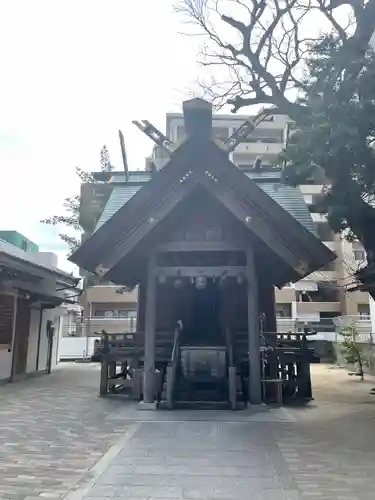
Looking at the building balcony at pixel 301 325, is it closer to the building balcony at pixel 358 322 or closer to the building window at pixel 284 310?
the building balcony at pixel 358 322

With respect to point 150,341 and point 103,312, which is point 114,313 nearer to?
point 103,312

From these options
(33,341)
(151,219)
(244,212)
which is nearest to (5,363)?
(33,341)

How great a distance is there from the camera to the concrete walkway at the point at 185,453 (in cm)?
405

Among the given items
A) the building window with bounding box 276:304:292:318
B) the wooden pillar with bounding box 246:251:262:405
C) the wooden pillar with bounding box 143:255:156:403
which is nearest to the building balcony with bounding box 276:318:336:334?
the building window with bounding box 276:304:292:318

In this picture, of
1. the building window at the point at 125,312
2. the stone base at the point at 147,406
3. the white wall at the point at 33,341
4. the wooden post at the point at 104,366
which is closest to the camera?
the stone base at the point at 147,406

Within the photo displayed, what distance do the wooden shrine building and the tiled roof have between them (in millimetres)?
751

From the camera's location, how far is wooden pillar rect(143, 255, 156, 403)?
28.6ft

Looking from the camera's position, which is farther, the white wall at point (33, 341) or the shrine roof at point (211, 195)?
the white wall at point (33, 341)

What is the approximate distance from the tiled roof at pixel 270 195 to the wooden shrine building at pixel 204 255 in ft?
2.46

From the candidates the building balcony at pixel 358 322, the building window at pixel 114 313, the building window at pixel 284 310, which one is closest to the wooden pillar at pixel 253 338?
the building balcony at pixel 358 322

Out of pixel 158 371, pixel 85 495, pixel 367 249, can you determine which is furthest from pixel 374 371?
pixel 85 495

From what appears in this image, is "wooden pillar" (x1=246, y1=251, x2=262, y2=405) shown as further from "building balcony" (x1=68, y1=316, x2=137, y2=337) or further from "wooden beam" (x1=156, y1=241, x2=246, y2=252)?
"building balcony" (x1=68, y1=316, x2=137, y2=337)

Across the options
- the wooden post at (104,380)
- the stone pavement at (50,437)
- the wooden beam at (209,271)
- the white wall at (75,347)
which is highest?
the wooden beam at (209,271)

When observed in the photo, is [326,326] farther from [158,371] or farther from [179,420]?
[179,420]
